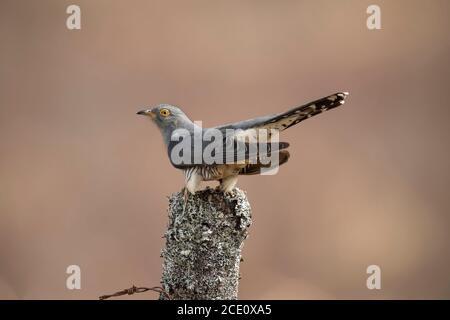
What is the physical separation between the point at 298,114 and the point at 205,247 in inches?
33.0

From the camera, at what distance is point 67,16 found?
8.05 metres

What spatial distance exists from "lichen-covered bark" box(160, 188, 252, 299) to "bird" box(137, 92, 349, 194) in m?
0.14

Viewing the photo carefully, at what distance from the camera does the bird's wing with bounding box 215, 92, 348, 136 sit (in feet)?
8.70

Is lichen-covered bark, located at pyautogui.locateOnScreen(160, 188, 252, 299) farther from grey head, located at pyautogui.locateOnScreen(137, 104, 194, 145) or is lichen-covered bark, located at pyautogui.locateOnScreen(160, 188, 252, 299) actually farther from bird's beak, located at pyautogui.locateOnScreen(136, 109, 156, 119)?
bird's beak, located at pyautogui.locateOnScreen(136, 109, 156, 119)

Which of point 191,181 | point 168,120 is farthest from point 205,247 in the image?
point 168,120

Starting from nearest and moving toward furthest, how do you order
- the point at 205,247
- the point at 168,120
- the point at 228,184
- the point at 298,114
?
the point at 205,247 → the point at 298,114 → the point at 228,184 → the point at 168,120

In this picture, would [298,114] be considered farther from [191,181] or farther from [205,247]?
[205,247]

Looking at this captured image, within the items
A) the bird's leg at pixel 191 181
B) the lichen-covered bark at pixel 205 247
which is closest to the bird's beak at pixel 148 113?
the bird's leg at pixel 191 181

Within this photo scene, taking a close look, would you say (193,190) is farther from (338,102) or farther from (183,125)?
(338,102)

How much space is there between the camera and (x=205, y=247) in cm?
242

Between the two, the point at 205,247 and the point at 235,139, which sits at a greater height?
the point at 235,139

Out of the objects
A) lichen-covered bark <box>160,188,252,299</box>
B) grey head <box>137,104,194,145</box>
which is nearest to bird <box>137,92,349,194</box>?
grey head <box>137,104,194,145</box>

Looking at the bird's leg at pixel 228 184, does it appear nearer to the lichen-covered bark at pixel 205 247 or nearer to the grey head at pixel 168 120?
the lichen-covered bark at pixel 205 247
